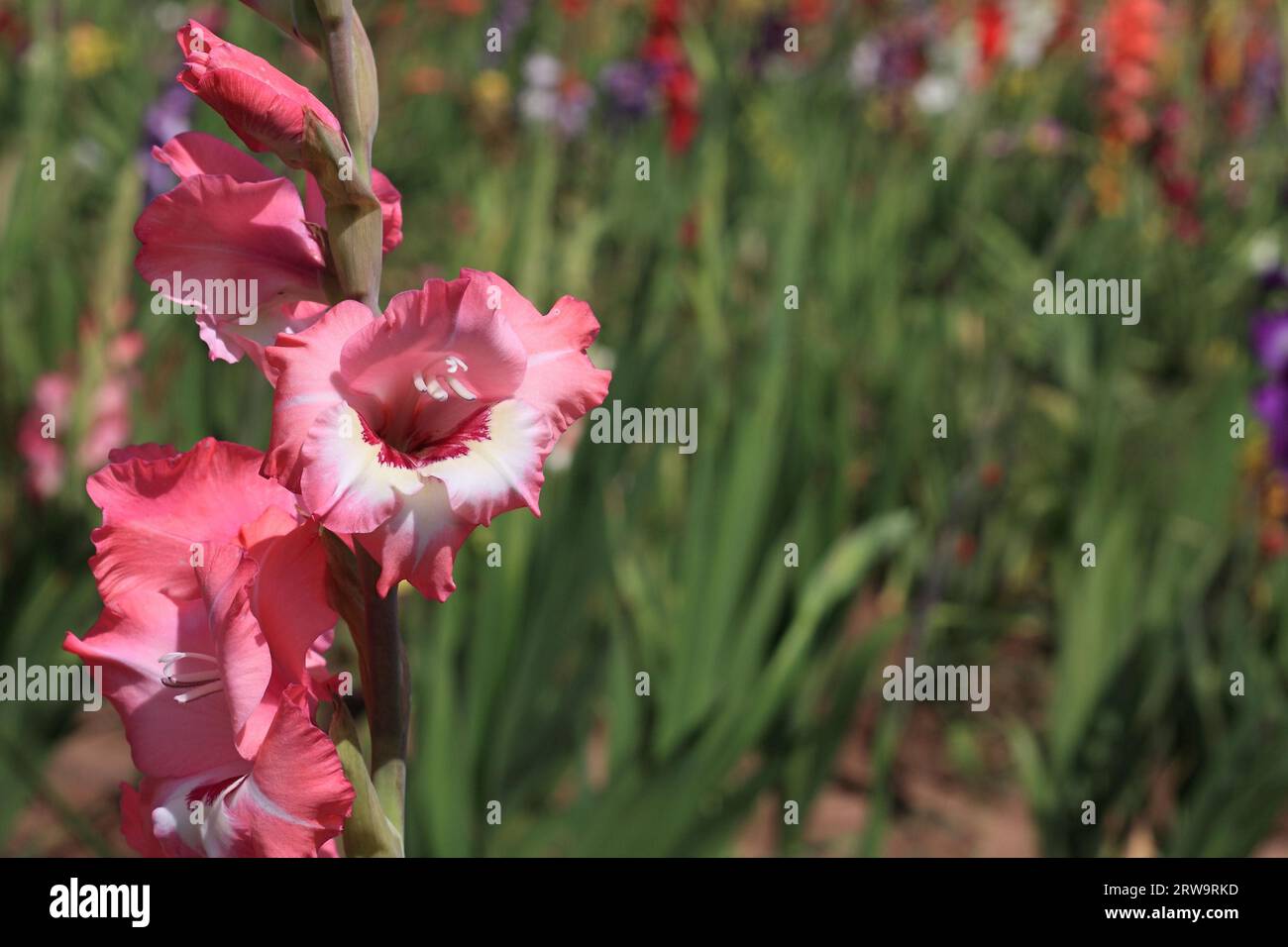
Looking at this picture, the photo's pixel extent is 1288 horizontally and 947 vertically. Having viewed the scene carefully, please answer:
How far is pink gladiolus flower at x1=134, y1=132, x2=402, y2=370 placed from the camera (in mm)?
438

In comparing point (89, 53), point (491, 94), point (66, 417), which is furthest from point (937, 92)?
point (66, 417)

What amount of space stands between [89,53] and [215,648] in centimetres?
297

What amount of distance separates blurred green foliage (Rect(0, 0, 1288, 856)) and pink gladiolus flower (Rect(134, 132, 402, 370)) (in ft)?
1.90

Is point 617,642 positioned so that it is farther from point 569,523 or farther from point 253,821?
point 253,821

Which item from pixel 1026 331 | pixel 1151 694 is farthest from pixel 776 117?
pixel 1151 694

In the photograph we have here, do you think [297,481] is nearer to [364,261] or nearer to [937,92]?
[364,261]

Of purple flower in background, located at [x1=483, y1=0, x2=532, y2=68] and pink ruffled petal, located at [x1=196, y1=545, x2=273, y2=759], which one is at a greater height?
purple flower in background, located at [x1=483, y1=0, x2=532, y2=68]

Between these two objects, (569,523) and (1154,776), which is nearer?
(569,523)

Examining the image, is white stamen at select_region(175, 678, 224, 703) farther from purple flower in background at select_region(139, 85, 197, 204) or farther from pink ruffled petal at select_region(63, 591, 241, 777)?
purple flower in background at select_region(139, 85, 197, 204)

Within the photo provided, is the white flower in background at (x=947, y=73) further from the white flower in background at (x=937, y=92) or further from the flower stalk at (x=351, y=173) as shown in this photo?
the flower stalk at (x=351, y=173)

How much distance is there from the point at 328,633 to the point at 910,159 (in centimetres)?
339

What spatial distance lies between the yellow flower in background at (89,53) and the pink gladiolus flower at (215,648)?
2856 millimetres

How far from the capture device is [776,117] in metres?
3.28

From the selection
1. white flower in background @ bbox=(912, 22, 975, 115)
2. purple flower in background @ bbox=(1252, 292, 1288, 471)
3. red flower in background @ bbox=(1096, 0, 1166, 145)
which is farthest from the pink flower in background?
white flower in background @ bbox=(912, 22, 975, 115)
